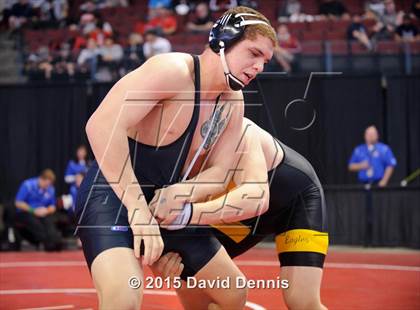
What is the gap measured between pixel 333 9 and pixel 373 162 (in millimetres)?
4014

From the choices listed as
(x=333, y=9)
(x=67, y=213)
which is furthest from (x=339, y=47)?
(x=67, y=213)

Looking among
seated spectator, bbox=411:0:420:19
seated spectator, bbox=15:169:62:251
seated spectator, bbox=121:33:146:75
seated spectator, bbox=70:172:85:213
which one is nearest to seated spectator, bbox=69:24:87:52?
seated spectator, bbox=121:33:146:75

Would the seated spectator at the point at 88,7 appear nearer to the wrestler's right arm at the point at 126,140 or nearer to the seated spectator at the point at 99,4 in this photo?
the seated spectator at the point at 99,4

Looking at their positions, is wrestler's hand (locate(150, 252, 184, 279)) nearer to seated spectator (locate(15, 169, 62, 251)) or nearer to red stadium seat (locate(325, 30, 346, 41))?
seated spectator (locate(15, 169, 62, 251))

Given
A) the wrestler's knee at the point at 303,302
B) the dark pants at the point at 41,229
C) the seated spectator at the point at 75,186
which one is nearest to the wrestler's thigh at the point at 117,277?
the wrestler's knee at the point at 303,302

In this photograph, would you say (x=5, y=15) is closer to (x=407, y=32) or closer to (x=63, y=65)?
(x=63, y=65)

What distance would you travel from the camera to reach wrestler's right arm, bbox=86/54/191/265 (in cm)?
367

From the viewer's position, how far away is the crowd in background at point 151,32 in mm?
13188

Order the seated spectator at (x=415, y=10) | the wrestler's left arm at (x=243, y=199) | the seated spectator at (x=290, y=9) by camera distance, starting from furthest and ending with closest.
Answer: the seated spectator at (x=290, y=9)
the seated spectator at (x=415, y=10)
the wrestler's left arm at (x=243, y=199)

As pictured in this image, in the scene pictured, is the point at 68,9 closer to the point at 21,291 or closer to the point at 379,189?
the point at 379,189

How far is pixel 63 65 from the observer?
13891mm

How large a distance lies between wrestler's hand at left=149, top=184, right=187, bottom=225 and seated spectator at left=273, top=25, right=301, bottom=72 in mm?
8686

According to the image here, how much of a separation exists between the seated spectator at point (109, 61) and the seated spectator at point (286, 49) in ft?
7.89

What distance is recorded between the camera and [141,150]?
3977 mm
